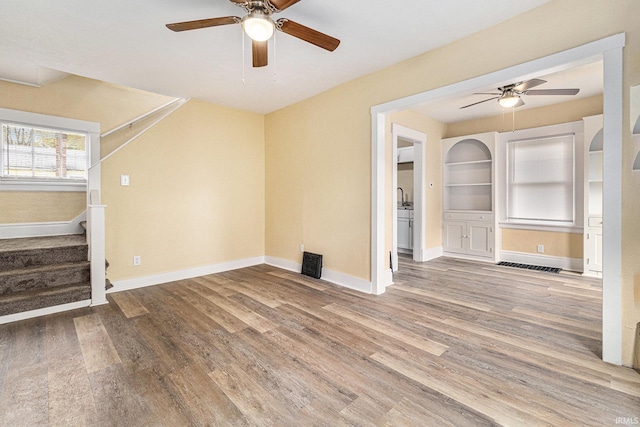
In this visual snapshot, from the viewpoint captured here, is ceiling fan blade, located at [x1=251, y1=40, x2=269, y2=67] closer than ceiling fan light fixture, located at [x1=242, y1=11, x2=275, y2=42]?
No

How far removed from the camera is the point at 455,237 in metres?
5.46

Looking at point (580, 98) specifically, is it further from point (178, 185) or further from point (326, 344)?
point (178, 185)

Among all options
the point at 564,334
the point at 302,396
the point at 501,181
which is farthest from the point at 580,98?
the point at 302,396

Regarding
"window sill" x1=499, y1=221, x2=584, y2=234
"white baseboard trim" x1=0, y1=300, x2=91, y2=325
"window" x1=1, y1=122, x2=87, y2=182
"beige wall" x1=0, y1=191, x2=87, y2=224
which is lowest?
"white baseboard trim" x1=0, y1=300, x2=91, y2=325

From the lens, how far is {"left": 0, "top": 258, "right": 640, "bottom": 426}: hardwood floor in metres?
1.54

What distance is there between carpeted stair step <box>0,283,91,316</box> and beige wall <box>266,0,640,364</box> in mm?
2576

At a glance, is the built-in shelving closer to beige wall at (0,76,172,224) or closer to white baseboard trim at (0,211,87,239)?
beige wall at (0,76,172,224)

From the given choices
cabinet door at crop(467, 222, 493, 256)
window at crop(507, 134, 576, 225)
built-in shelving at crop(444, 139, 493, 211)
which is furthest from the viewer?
built-in shelving at crop(444, 139, 493, 211)

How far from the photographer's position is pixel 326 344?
227 cm

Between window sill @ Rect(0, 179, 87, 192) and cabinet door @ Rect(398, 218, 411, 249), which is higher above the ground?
window sill @ Rect(0, 179, 87, 192)

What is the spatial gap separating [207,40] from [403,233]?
14.9ft

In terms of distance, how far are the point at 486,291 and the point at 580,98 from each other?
336cm

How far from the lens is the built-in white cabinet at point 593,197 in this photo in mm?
4020

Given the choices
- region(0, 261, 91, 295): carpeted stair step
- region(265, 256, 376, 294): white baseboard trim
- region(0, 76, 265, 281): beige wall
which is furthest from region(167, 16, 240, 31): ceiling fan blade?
region(265, 256, 376, 294): white baseboard trim
